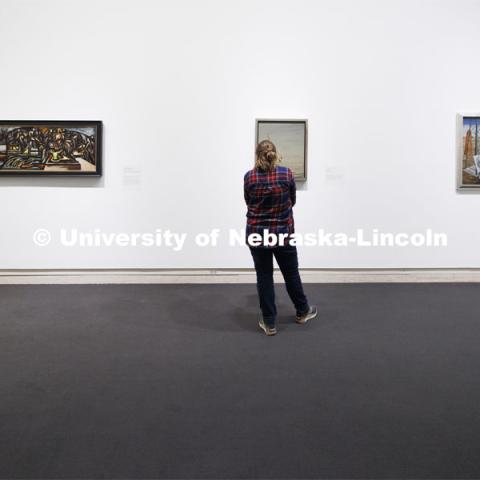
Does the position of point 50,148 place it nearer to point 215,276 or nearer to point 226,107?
point 226,107

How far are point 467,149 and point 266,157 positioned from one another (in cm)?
470

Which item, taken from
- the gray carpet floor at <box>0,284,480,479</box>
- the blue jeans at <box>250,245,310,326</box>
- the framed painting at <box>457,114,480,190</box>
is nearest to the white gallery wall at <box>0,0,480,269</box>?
the framed painting at <box>457,114,480,190</box>

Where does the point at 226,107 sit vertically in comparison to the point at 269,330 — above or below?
above

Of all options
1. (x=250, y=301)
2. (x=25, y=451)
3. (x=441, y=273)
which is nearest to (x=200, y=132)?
(x=250, y=301)

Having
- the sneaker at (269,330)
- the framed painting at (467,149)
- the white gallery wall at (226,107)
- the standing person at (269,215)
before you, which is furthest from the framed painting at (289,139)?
the sneaker at (269,330)

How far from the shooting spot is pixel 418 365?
3.71 metres

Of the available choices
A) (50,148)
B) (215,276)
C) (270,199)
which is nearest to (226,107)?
(215,276)

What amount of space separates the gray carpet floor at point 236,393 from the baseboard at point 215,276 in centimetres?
149

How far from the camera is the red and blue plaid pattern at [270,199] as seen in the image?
174 inches

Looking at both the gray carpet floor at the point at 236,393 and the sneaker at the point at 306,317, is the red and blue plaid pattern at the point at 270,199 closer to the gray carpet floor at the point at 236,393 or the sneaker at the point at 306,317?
the sneaker at the point at 306,317

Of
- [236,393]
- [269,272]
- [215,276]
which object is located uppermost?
[269,272]

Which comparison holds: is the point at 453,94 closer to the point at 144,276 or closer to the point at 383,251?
the point at 383,251

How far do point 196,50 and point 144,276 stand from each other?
398cm

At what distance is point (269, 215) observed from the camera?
14.9 ft
